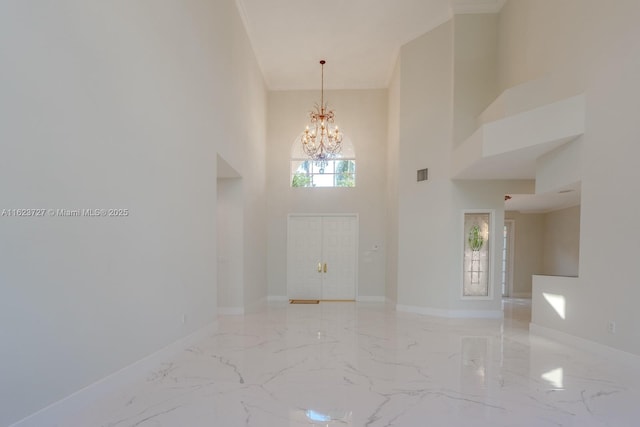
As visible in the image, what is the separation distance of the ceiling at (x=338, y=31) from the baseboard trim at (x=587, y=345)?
5928 millimetres

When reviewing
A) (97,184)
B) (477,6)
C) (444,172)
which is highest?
(477,6)

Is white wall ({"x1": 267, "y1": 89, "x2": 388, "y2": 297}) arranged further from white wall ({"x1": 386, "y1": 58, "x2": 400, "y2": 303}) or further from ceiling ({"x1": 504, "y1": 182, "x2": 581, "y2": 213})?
ceiling ({"x1": 504, "y1": 182, "x2": 581, "y2": 213})

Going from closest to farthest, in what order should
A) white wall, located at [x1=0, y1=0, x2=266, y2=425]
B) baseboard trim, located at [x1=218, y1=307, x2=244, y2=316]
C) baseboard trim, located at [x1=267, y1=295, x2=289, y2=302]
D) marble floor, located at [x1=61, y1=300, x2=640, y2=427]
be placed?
white wall, located at [x1=0, y1=0, x2=266, y2=425], marble floor, located at [x1=61, y1=300, x2=640, y2=427], baseboard trim, located at [x1=218, y1=307, x2=244, y2=316], baseboard trim, located at [x1=267, y1=295, x2=289, y2=302]

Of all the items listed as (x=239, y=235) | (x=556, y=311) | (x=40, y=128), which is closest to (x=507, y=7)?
(x=556, y=311)

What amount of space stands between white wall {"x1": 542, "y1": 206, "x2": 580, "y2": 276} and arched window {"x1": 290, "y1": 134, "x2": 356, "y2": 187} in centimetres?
579

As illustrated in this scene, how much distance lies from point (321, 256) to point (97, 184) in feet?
22.7

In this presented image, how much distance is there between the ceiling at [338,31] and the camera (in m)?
6.30

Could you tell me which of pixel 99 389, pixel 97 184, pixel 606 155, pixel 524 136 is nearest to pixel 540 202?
pixel 524 136

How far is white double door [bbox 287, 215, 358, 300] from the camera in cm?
924

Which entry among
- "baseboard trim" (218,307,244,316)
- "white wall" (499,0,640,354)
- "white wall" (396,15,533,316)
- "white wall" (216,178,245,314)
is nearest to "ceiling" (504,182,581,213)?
"white wall" (396,15,533,316)

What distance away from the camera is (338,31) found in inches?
273

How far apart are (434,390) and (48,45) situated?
4058mm

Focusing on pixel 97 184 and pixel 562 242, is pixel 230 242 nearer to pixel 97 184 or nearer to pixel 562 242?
pixel 97 184

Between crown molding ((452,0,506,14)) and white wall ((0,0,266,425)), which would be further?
crown molding ((452,0,506,14))
